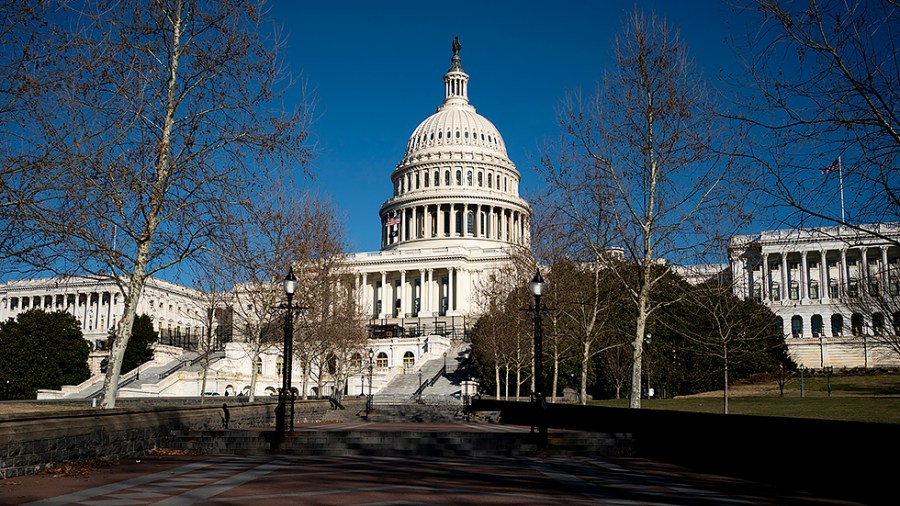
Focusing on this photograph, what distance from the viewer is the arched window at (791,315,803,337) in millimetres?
112056

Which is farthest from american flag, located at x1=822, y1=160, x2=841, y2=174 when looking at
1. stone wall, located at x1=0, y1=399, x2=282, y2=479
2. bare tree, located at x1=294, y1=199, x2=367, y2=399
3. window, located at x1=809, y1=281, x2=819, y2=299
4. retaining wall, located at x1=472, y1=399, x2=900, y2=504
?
window, located at x1=809, y1=281, x2=819, y2=299

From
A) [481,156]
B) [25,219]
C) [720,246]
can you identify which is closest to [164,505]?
Result: [25,219]

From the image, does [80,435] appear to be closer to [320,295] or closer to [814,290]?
[320,295]

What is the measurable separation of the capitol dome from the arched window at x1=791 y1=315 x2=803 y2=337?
44294 mm

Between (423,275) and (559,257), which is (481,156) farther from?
(559,257)

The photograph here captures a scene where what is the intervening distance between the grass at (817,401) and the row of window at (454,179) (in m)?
84.7

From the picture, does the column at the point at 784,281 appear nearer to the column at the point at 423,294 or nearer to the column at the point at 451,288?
the column at the point at 451,288

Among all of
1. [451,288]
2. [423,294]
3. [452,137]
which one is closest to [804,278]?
[451,288]

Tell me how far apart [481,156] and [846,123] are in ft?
447

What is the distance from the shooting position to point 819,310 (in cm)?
11106

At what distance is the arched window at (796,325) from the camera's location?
368 feet

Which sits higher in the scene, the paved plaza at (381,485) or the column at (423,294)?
the column at (423,294)

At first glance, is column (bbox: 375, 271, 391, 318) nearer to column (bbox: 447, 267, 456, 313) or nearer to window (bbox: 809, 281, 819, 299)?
column (bbox: 447, 267, 456, 313)

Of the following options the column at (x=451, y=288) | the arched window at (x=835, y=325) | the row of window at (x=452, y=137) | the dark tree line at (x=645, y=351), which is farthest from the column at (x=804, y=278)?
the row of window at (x=452, y=137)
